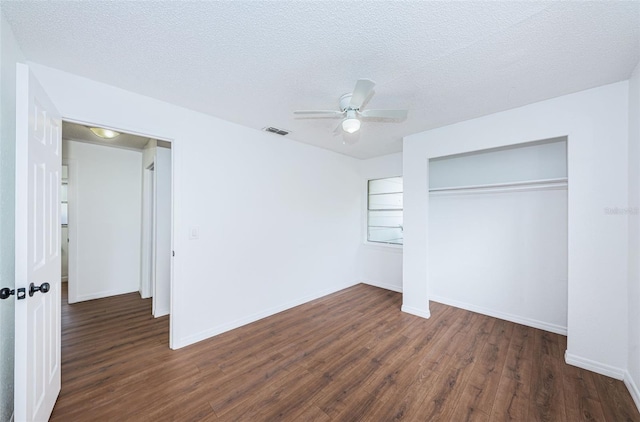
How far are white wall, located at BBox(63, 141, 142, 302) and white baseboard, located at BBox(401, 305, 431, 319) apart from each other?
458 centimetres

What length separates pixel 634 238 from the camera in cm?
193

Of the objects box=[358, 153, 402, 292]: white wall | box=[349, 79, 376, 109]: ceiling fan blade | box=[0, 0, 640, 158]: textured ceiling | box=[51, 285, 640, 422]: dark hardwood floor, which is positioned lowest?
box=[51, 285, 640, 422]: dark hardwood floor

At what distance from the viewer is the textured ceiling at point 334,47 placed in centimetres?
136

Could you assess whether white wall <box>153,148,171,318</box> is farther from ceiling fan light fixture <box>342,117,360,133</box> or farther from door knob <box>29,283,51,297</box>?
ceiling fan light fixture <box>342,117,360,133</box>

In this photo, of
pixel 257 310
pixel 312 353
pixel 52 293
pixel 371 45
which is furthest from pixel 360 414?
pixel 371 45

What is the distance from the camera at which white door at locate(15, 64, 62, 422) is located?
1.24 meters

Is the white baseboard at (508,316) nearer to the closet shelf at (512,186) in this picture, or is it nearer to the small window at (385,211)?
the small window at (385,211)

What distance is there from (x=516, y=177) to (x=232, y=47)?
342 cm

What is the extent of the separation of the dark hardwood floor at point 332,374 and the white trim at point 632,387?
5 centimetres

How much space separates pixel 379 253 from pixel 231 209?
2.88 meters

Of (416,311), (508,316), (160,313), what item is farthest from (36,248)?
(508,316)

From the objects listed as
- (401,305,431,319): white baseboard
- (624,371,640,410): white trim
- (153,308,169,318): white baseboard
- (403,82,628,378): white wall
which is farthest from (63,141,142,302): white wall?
(624,371,640,410): white trim

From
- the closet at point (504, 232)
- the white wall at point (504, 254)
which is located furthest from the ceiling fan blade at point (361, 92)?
the white wall at point (504, 254)

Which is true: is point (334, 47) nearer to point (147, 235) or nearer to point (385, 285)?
point (385, 285)
